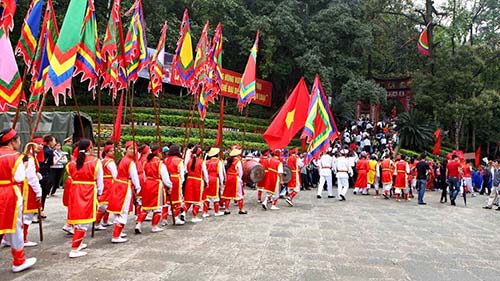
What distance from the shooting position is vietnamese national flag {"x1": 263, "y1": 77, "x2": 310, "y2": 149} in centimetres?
1000

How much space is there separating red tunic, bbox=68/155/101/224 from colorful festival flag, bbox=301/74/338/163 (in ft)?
19.3

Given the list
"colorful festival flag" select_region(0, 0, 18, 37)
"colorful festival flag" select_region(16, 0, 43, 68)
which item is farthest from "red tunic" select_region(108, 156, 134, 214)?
"colorful festival flag" select_region(0, 0, 18, 37)

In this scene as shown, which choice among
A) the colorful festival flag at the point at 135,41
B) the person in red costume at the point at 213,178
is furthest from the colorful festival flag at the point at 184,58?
the person in red costume at the point at 213,178

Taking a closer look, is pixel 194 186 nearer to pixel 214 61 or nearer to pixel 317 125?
pixel 317 125

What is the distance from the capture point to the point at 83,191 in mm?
5684

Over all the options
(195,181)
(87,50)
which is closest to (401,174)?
(195,181)

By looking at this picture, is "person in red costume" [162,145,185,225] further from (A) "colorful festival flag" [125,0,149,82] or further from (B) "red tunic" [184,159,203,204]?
(A) "colorful festival flag" [125,0,149,82]

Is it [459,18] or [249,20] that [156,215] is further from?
[459,18]

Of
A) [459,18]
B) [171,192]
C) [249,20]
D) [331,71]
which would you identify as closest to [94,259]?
[171,192]

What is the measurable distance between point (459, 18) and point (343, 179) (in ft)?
66.8

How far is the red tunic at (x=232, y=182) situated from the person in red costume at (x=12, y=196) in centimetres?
497

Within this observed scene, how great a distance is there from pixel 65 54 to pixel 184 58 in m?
4.08

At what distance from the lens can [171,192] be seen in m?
7.72

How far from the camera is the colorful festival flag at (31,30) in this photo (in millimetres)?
6387
